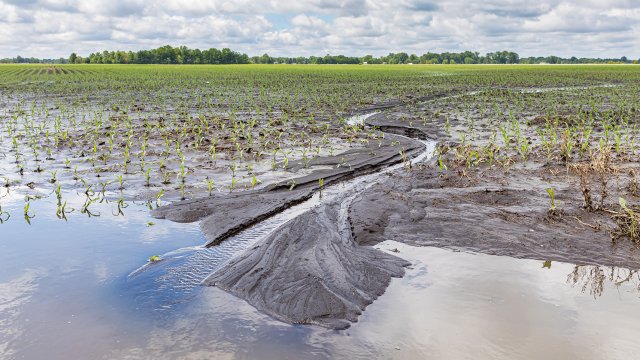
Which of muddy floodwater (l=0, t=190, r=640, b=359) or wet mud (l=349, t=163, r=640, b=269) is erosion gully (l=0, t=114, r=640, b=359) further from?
wet mud (l=349, t=163, r=640, b=269)

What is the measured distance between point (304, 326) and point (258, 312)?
1.97ft

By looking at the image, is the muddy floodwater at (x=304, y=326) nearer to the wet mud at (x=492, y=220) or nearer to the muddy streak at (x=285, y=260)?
the muddy streak at (x=285, y=260)

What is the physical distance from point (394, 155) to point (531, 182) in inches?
152

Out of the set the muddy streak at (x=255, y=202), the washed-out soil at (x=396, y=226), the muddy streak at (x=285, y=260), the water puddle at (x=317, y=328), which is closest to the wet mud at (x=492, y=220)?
the washed-out soil at (x=396, y=226)

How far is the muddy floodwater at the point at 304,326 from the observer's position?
4.99m

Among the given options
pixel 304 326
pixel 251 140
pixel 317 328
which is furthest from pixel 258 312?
pixel 251 140

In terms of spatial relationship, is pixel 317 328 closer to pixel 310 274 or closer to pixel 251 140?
pixel 310 274

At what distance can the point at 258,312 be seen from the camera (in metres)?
5.64

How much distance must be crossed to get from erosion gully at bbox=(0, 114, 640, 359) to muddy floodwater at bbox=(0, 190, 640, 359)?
0.01m

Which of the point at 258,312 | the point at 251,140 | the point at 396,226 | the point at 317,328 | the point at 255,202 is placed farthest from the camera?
the point at 251,140

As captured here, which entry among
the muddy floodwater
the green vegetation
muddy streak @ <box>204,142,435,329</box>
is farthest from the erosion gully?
the green vegetation

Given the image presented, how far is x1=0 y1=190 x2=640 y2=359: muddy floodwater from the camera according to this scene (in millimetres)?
4992

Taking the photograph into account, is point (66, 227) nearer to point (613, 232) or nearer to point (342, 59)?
point (613, 232)

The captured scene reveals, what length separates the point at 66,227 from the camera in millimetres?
8531
